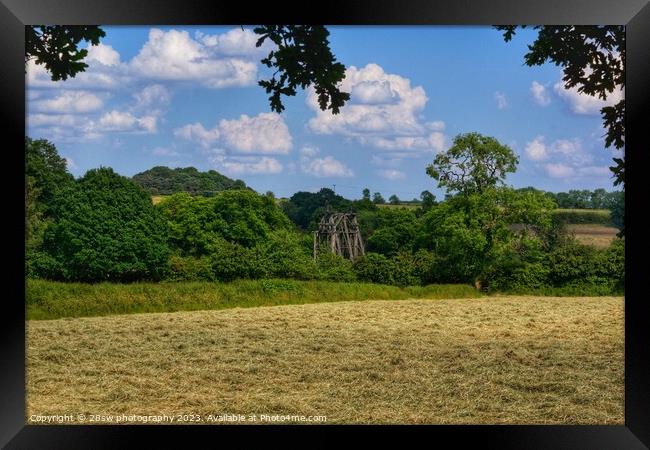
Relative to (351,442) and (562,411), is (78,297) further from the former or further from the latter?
(351,442)

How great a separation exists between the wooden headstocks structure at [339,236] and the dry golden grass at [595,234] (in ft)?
13.9

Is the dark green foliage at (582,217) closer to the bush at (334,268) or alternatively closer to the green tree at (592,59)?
the bush at (334,268)

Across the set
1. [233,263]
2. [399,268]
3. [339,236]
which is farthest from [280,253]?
[399,268]

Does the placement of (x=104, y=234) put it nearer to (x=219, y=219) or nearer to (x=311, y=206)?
(x=219, y=219)

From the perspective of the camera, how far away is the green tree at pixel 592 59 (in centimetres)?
549

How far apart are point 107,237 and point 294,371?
517 cm

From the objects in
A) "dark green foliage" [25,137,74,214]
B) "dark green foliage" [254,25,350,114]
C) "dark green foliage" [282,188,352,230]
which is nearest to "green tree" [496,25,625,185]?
"dark green foliage" [254,25,350,114]

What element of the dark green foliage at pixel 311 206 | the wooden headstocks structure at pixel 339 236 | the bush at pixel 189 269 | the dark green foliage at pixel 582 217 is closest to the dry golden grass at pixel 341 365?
the bush at pixel 189 269

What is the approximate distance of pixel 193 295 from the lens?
1212 centimetres

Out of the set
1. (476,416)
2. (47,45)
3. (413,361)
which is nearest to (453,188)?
(413,361)

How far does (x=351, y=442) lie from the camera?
3723 millimetres

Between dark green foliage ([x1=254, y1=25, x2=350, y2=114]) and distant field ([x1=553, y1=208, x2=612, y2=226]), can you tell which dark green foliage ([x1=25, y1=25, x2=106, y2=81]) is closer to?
dark green foliage ([x1=254, y1=25, x2=350, y2=114])

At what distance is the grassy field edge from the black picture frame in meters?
7.35

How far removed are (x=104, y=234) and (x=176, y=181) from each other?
1.46 metres
